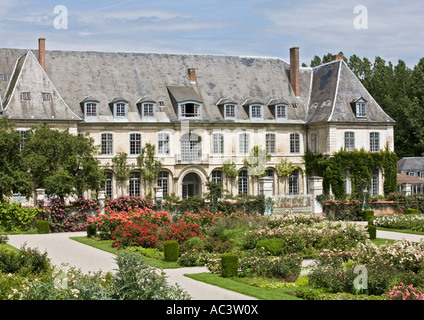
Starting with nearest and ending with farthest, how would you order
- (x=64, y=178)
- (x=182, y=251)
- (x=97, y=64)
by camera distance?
(x=182, y=251)
(x=64, y=178)
(x=97, y=64)

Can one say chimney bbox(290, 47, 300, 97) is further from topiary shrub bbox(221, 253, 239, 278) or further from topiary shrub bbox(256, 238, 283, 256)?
topiary shrub bbox(221, 253, 239, 278)

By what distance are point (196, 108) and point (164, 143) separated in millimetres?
2926

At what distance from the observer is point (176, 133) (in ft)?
129

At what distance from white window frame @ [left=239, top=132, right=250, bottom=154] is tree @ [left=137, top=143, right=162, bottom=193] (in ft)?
17.9

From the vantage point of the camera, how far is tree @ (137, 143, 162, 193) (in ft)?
125

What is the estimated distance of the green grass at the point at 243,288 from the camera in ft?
43.6

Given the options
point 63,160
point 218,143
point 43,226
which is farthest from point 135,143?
point 43,226

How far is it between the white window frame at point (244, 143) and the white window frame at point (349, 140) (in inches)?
239

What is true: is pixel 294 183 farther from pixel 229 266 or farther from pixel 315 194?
pixel 229 266

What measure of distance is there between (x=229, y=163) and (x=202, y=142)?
83.7 inches

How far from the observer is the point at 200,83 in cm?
4166

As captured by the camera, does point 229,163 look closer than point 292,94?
Yes
